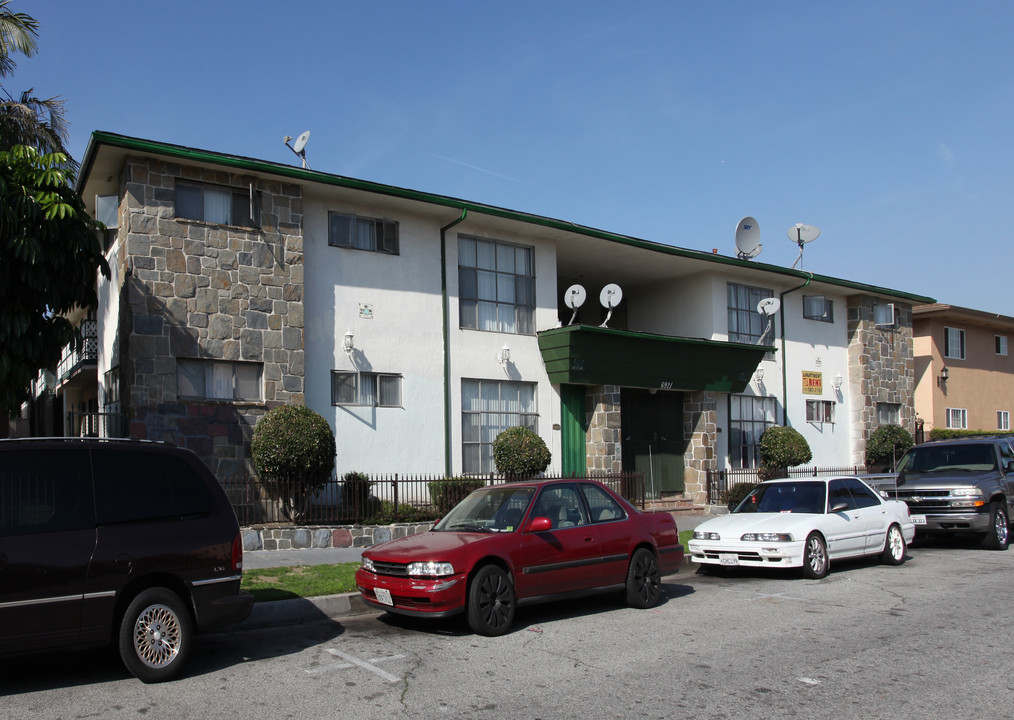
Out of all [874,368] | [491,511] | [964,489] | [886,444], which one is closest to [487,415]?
[964,489]

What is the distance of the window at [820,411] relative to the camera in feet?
86.9

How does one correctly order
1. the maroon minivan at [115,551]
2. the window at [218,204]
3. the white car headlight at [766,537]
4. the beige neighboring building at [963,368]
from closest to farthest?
1. the maroon minivan at [115,551]
2. the white car headlight at [766,537]
3. the window at [218,204]
4. the beige neighboring building at [963,368]

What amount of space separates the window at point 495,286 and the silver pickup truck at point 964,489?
8623 millimetres

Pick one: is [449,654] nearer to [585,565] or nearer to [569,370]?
[585,565]

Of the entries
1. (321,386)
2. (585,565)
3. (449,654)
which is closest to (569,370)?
(321,386)

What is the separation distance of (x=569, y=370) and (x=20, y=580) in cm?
1437

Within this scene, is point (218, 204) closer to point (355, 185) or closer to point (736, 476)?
point (355, 185)

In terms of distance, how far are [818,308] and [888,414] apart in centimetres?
478

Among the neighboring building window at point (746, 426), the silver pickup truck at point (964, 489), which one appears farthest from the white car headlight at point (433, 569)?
the neighboring building window at point (746, 426)

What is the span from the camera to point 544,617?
9391mm

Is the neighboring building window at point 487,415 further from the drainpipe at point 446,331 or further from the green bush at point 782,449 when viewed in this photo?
the green bush at point 782,449

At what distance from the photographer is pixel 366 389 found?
17.4 m

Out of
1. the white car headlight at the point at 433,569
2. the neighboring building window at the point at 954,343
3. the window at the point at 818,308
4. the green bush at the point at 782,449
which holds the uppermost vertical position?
the window at the point at 818,308

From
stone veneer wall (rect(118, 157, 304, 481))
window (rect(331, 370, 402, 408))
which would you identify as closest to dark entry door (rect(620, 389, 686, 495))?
window (rect(331, 370, 402, 408))
